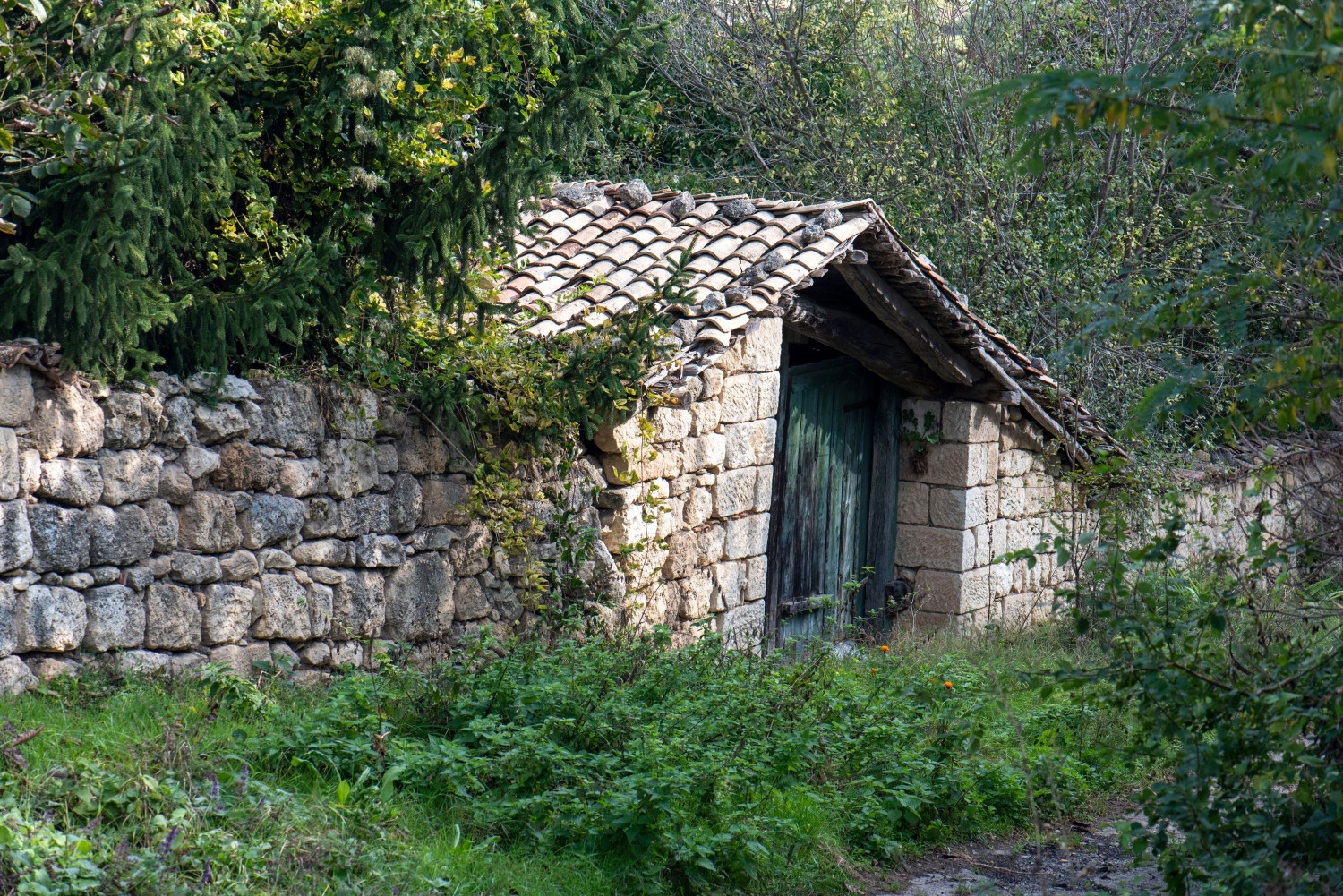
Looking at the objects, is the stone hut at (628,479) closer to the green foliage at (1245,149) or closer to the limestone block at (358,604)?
the limestone block at (358,604)

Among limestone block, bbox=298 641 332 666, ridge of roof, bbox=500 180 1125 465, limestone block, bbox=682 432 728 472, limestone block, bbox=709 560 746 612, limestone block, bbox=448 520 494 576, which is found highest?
ridge of roof, bbox=500 180 1125 465

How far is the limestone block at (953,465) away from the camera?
898cm

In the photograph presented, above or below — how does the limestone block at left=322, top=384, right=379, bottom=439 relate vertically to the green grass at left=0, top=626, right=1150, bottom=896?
above

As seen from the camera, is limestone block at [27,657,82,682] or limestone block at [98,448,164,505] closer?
limestone block at [27,657,82,682]

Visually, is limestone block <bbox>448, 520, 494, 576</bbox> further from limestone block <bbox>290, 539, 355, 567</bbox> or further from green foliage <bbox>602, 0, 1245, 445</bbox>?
green foliage <bbox>602, 0, 1245, 445</bbox>

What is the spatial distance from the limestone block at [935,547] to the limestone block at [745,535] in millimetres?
2134

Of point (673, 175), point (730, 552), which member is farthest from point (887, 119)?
point (730, 552)

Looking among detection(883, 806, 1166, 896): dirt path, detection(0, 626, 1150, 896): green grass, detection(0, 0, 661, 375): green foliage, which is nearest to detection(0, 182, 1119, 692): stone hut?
detection(0, 0, 661, 375): green foliage

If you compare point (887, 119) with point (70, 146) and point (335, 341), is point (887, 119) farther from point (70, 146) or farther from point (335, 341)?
point (70, 146)

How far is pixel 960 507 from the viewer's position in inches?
354

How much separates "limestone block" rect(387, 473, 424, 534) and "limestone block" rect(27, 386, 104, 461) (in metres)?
1.49

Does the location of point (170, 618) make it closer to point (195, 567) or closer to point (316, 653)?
point (195, 567)

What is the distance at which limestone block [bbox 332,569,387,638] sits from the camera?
5.23 meters

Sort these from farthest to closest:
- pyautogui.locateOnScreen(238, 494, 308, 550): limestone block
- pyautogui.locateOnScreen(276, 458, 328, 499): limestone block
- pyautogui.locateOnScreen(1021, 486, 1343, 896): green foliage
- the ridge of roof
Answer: the ridge of roof
pyautogui.locateOnScreen(276, 458, 328, 499): limestone block
pyautogui.locateOnScreen(238, 494, 308, 550): limestone block
pyautogui.locateOnScreen(1021, 486, 1343, 896): green foliage
